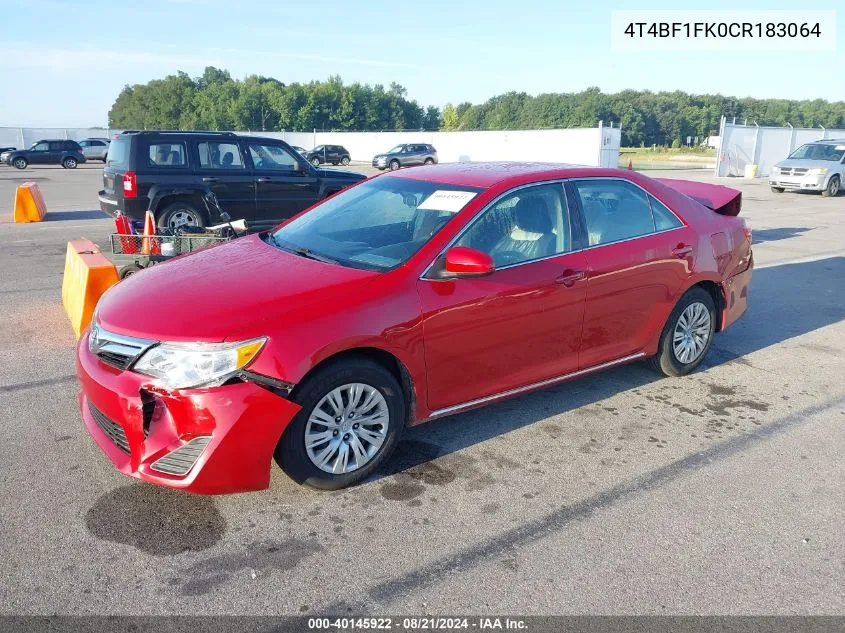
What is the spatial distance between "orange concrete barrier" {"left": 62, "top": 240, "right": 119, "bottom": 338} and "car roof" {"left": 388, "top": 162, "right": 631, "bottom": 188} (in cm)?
269

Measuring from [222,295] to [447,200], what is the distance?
1511 millimetres

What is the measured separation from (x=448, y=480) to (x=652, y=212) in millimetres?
2625

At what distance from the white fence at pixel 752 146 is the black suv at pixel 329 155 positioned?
2323 cm

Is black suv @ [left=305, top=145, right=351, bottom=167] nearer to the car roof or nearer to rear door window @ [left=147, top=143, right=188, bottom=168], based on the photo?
rear door window @ [left=147, top=143, right=188, bottom=168]

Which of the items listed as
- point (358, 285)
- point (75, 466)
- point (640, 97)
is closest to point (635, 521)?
point (358, 285)

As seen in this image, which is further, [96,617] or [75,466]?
Result: [75,466]

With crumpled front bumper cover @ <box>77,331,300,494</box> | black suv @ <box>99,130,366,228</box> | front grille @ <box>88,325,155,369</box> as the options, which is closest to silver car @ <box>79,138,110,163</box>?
black suv @ <box>99,130,366,228</box>

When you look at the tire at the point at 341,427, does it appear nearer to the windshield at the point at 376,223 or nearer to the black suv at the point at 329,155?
the windshield at the point at 376,223

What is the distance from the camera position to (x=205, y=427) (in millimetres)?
3211

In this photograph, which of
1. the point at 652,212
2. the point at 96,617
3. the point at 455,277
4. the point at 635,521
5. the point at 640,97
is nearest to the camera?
the point at 96,617

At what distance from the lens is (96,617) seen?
272 centimetres

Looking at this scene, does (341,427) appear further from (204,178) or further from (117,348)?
(204,178)

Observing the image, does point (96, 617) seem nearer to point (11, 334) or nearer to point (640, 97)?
point (11, 334)

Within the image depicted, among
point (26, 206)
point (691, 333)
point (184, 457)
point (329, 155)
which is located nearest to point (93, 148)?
point (329, 155)
